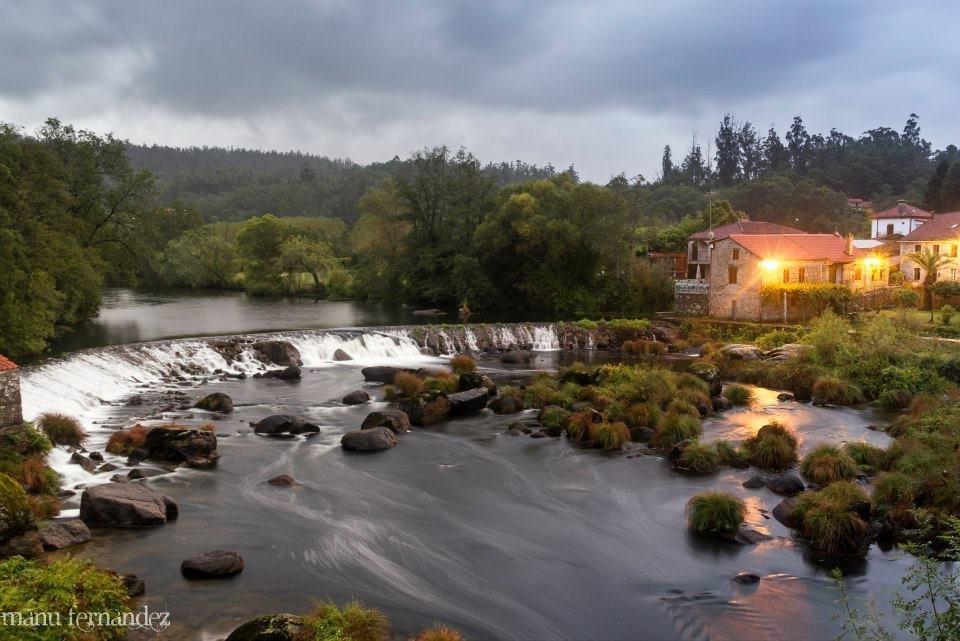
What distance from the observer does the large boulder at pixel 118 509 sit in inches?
583

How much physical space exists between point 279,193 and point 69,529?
14329 cm

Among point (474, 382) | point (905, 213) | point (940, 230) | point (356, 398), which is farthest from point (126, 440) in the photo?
point (905, 213)

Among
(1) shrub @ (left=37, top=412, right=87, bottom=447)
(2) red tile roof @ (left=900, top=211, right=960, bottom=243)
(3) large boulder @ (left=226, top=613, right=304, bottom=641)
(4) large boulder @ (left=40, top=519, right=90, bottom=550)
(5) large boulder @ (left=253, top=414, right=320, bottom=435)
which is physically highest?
(2) red tile roof @ (left=900, top=211, right=960, bottom=243)

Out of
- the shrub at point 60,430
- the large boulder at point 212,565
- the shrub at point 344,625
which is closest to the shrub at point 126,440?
the shrub at point 60,430

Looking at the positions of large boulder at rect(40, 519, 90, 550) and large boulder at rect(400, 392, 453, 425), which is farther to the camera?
large boulder at rect(400, 392, 453, 425)

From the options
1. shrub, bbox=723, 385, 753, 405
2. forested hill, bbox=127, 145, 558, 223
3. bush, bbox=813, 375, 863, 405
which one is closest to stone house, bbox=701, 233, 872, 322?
bush, bbox=813, 375, 863, 405

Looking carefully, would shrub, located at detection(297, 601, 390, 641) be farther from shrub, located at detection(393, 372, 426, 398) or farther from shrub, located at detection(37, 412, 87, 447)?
shrub, located at detection(393, 372, 426, 398)

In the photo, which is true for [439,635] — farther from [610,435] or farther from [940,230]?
[940,230]

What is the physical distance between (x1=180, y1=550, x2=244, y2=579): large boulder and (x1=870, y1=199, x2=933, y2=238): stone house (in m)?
70.7

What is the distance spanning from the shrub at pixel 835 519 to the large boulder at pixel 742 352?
2075 cm

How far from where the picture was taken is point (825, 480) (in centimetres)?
1817

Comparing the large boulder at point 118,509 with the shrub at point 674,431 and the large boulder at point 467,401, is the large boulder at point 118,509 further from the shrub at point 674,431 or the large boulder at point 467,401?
the shrub at point 674,431

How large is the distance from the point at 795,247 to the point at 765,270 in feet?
12.2

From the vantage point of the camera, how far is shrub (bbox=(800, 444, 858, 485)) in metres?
18.2
